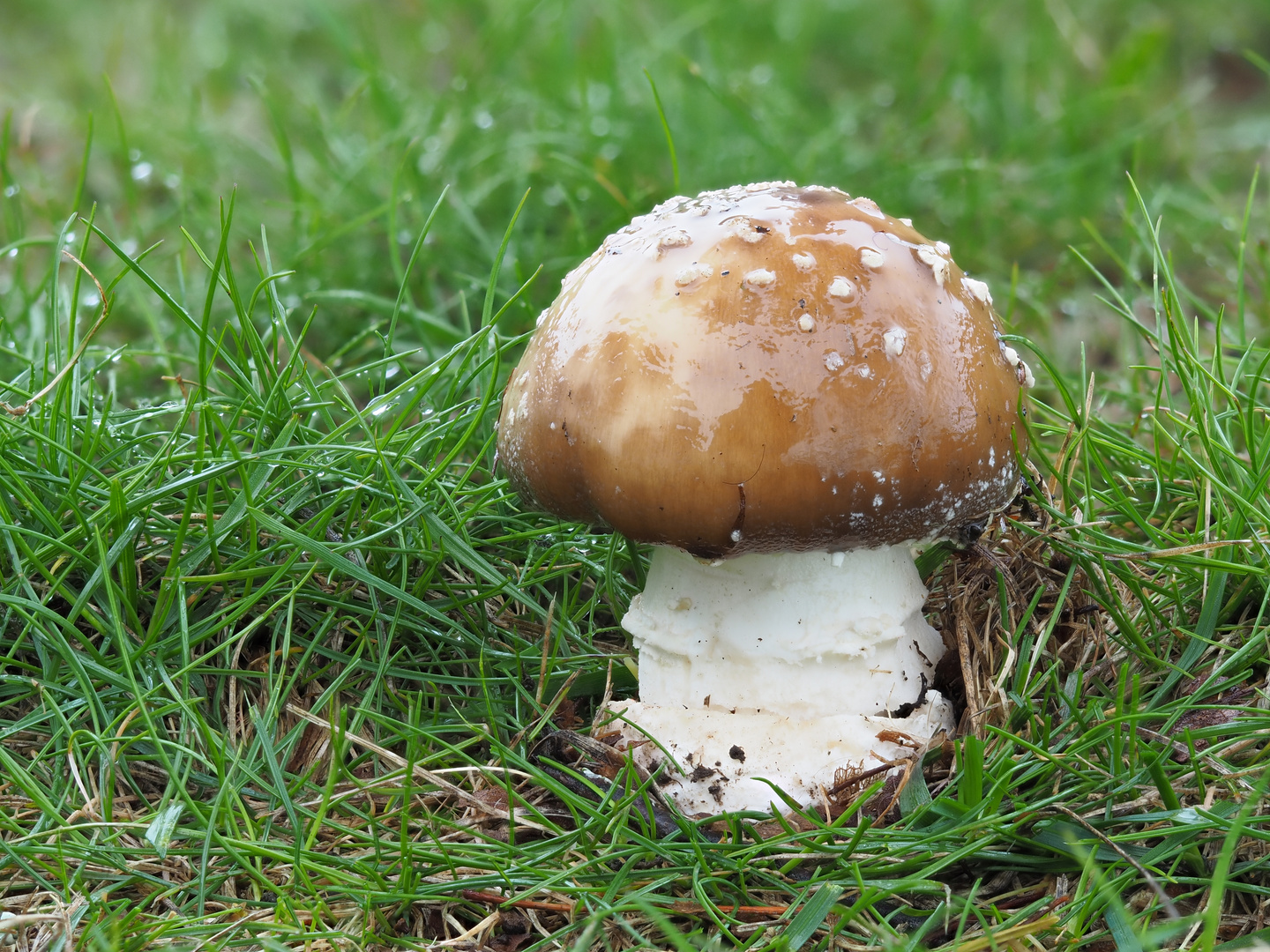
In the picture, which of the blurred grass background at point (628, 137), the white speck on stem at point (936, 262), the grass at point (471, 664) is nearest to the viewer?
the grass at point (471, 664)

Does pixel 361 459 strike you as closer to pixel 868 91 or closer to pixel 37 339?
pixel 37 339

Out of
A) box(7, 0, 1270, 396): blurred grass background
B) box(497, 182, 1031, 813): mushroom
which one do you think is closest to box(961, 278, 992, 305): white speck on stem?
box(497, 182, 1031, 813): mushroom

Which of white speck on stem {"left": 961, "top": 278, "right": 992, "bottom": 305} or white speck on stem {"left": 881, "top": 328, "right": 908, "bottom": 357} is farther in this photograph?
white speck on stem {"left": 961, "top": 278, "right": 992, "bottom": 305}

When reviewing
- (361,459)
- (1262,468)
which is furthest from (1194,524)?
(361,459)

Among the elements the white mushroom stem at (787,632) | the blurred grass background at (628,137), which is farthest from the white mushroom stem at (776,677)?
the blurred grass background at (628,137)

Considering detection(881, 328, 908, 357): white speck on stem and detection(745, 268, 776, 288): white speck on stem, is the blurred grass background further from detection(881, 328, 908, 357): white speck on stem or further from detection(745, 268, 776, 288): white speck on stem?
detection(881, 328, 908, 357): white speck on stem

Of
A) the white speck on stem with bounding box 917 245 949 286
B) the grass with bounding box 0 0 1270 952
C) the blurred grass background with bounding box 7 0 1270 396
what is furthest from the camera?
the blurred grass background with bounding box 7 0 1270 396

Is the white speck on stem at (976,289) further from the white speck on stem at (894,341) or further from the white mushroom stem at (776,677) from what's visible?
the white mushroom stem at (776,677)

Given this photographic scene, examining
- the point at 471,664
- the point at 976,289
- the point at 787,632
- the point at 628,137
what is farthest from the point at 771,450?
the point at 628,137
